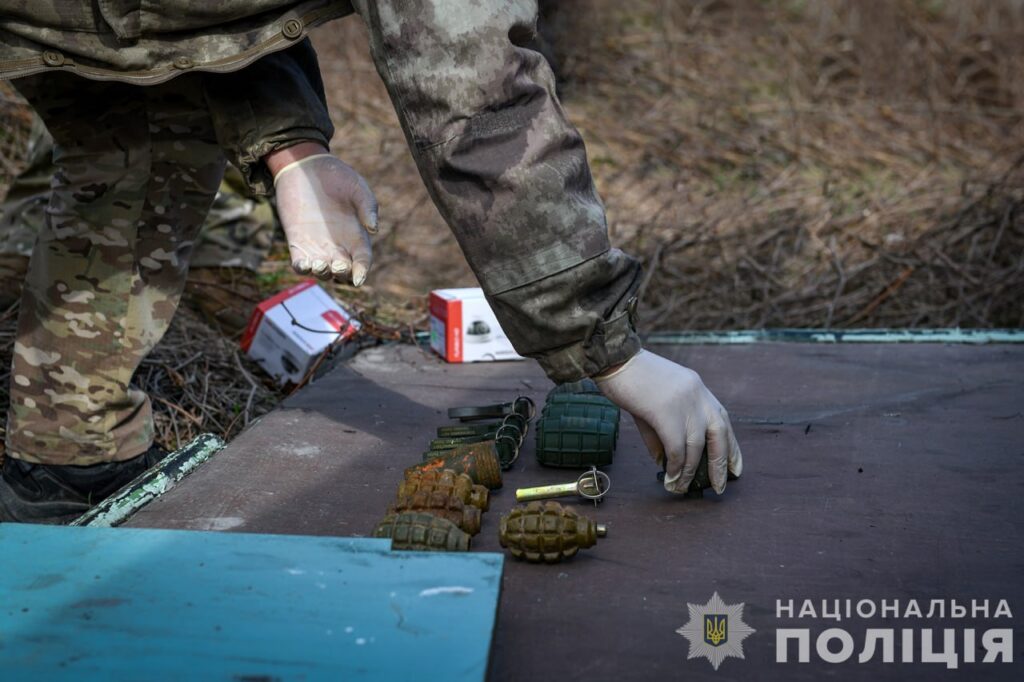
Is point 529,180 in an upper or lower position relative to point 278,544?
upper

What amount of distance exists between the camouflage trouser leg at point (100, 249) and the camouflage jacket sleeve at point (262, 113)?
0.45 feet

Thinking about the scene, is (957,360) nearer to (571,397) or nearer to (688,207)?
(571,397)

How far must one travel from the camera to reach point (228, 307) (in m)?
3.79

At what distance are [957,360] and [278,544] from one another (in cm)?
226

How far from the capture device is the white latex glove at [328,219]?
1.89 metres

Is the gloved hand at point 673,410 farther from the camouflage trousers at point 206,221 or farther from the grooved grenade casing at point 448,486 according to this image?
the camouflage trousers at point 206,221

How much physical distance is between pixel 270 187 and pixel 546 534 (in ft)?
3.07

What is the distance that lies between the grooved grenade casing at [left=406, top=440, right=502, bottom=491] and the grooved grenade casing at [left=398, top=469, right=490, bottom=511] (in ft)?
0.19

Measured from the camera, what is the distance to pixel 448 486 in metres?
→ 1.93

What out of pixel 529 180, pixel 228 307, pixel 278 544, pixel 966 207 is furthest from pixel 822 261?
pixel 278 544

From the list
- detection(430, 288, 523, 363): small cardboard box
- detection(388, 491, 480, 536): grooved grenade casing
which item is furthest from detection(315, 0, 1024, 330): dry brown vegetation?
detection(388, 491, 480, 536): grooved grenade casing

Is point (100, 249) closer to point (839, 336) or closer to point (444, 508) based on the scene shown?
point (444, 508)

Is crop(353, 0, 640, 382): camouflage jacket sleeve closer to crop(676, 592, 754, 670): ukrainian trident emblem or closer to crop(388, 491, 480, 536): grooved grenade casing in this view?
crop(388, 491, 480, 536): grooved grenade casing

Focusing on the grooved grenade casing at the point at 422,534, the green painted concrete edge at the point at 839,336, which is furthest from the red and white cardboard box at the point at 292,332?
the grooved grenade casing at the point at 422,534
